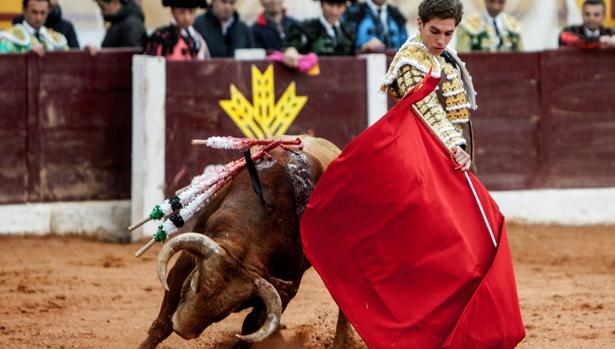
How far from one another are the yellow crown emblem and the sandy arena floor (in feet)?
3.58

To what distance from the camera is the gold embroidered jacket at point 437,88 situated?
476 centimetres

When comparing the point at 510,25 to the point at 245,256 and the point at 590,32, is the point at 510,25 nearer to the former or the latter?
the point at 590,32

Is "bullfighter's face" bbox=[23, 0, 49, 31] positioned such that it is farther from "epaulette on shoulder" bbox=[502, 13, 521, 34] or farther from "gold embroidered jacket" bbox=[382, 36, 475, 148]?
"gold embroidered jacket" bbox=[382, 36, 475, 148]

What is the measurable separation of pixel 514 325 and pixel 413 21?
6.33 meters

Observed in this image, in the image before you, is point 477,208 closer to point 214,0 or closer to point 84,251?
point 84,251

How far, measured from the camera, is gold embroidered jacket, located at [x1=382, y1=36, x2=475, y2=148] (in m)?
4.76

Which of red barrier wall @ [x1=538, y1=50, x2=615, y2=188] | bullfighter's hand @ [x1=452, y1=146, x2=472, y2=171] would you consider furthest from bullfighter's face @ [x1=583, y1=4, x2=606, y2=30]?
bullfighter's hand @ [x1=452, y1=146, x2=472, y2=171]

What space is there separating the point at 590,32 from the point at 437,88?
519 centimetres

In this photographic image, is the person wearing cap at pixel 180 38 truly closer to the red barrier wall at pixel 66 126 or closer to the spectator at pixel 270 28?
the red barrier wall at pixel 66 126

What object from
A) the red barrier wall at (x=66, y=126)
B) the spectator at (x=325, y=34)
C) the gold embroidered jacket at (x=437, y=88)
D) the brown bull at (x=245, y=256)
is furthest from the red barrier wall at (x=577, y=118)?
the gold embroidered jacket at (x=437, y=88)

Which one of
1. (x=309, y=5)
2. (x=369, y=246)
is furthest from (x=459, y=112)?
(x=309, y=5)

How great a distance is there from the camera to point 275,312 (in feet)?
15.3

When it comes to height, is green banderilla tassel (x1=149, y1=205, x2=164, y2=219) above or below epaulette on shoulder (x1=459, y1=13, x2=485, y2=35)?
below

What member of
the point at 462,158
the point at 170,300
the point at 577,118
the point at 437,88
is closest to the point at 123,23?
the point at 577,118
